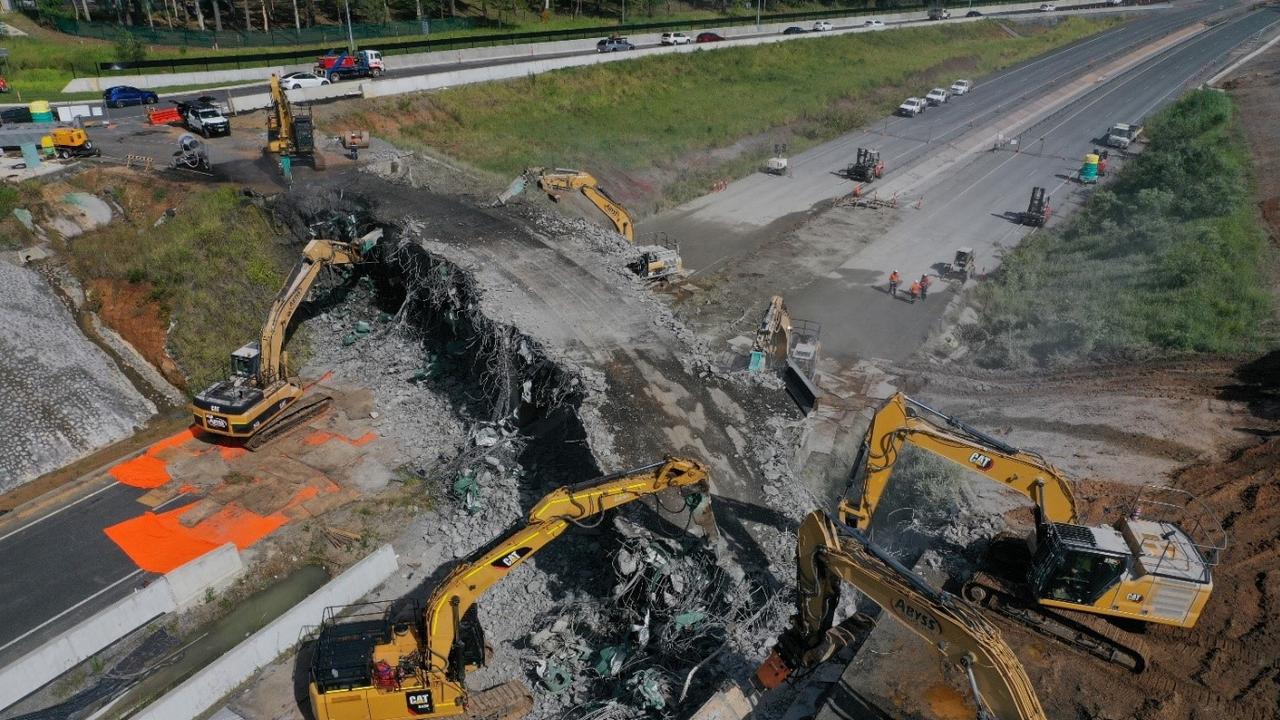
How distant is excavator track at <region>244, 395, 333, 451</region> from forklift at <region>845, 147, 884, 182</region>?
1304 inches

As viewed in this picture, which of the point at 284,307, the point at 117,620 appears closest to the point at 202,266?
the point at 284,307

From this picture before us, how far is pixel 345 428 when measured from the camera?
25062mm

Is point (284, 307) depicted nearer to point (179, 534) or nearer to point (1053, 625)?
point (179, 534)

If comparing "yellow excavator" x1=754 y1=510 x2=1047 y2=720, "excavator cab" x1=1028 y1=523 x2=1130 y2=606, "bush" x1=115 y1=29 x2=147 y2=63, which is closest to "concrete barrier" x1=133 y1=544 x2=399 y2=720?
"yellow excavator" x1=754 y1=510 x2=1047 y2=720

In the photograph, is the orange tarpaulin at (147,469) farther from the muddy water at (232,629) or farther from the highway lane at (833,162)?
the highway lane at (833,162)

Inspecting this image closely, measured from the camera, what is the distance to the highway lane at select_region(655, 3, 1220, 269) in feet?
131

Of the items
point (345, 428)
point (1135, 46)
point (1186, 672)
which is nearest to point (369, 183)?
point (345, 428)

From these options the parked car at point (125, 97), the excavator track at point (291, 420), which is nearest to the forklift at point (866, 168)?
the excavator track at point (291, 420)

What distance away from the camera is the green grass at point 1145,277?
2870cm

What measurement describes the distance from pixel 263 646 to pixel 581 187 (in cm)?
2055

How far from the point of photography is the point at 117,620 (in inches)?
685

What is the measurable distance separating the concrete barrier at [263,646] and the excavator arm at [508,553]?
14.0 feet

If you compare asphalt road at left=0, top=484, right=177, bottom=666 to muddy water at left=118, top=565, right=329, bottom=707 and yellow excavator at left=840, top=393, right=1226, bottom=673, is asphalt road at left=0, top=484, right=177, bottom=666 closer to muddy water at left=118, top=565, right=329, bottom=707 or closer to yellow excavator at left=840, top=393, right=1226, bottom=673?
muddy water at left=118, top=565, right=329, bottom=707

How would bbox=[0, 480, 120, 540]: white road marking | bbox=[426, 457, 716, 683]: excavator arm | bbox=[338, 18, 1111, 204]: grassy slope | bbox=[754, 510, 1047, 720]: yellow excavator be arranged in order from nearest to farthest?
bbox=[754, 510, 1047, 720]: yellow excavator, bbox=[426, 457, 716, 683]: excavator arm, bbox=[0, 480, 120, 540]: white road marking, bbox=[338, 18, 1111, 204]: grassy slope
